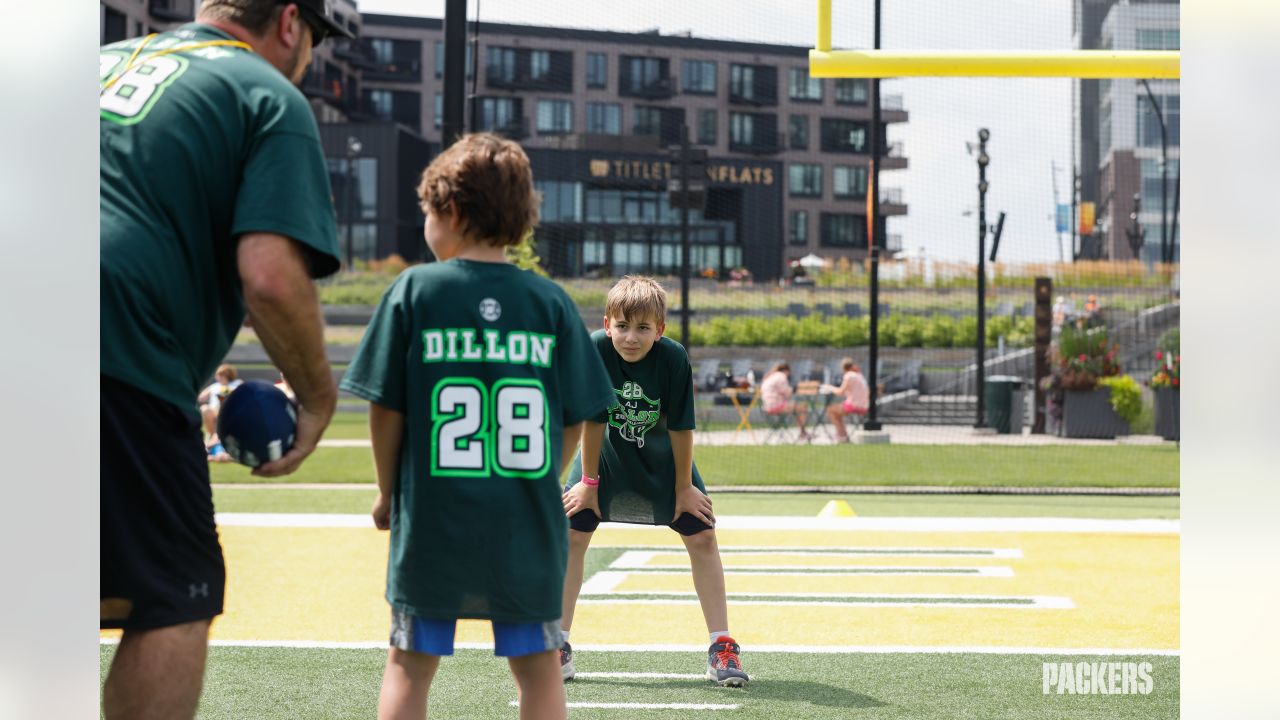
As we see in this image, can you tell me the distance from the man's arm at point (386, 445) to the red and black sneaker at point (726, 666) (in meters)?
2.30

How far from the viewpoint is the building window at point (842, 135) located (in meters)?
38.2

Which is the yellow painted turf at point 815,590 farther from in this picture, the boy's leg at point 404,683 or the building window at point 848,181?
the building window at point 848,181

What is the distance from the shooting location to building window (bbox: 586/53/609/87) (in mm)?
43125

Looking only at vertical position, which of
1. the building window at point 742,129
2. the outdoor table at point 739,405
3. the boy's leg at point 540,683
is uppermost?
the building window at point 742,129

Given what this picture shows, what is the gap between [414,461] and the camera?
9.78 ft

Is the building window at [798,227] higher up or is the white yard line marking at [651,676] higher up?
the building window at [798,227]

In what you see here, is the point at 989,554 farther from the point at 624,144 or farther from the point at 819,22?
the point at 624,144

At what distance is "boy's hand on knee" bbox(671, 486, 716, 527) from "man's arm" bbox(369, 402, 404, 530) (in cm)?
215

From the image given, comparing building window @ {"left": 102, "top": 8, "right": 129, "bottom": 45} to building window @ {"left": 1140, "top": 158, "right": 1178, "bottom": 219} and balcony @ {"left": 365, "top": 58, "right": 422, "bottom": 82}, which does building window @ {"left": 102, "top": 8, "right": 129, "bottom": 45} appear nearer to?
balcony @ {"left": 365, "top": 58, "right": 422, "bottom": 82}

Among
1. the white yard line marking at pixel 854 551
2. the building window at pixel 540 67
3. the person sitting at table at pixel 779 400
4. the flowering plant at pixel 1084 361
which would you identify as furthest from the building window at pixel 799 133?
the white yard line marking at pixel 854 551

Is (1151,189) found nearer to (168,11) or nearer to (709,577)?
(168,11)

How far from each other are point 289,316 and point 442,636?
0.79 meters

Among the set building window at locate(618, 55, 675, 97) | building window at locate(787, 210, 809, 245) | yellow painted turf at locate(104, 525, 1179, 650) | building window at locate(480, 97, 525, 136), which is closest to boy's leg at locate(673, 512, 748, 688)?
yellow painted turf at locate(104, 525, 1179, 650)
